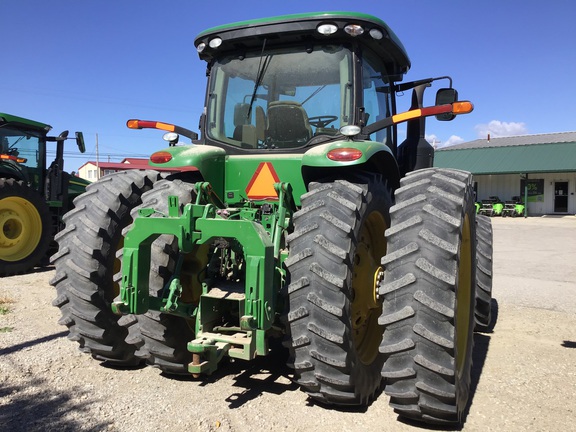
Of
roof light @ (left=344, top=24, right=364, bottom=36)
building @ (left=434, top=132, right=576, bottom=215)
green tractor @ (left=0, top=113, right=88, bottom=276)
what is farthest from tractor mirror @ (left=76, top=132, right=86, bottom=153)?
building @ (left=434, top=132, right=576, bottom=215)

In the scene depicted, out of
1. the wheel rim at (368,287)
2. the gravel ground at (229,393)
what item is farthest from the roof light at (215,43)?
the gravel ground at (229,393)

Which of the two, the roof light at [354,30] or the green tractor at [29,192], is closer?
the roof light at [354,30]

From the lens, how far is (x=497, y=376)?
397 centimetres

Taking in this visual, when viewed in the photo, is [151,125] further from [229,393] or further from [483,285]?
[483,285]

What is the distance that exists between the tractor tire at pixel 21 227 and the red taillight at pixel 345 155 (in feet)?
25.4

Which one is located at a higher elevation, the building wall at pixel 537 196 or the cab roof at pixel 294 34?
the cab roof at pixel 294 34

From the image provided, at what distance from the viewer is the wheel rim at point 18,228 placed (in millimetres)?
9023

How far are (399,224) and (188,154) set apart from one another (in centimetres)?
172

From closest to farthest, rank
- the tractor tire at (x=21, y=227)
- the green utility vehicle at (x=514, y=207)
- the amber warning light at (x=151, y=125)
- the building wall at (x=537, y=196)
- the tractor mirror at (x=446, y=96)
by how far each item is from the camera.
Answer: the tractor mirror at (x=446, y=96)
the amber warning light at (x=151, y=125)
the tractor tire at (x=21, y=227)
the green utility vehicle at (x=514, y=207)
the building wall at (x=537, y=196)

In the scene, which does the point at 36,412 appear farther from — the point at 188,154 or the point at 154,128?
the point at 154,128

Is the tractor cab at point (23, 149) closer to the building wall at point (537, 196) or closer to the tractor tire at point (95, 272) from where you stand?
the tractor tire at point (95, 272)

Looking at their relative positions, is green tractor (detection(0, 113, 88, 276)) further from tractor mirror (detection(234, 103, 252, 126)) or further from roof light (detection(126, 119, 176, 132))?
tractor mirror (detection(234, 103, 252, 126))

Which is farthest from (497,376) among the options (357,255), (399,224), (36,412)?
(36,412)

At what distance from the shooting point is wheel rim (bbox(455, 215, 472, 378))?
3556 millimetres
